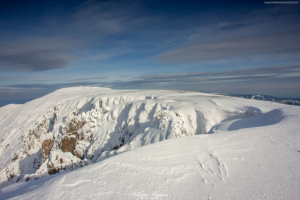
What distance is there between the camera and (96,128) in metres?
17.6

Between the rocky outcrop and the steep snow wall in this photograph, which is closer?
the steep snow wall

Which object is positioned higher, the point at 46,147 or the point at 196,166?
the point at 196,166

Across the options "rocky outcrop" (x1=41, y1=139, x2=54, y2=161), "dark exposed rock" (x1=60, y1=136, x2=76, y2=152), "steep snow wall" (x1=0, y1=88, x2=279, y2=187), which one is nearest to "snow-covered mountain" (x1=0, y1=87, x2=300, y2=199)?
"steep snow wall" (x1=0, y1=88, x2=279, y2=187)

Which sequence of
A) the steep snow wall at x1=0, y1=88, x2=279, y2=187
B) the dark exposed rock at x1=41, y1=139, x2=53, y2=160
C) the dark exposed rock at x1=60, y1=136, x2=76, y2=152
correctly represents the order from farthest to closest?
the dark exposed rock at x1=41, y1=139, x2=53, y2=160 → the dark exposed rock at x1=60, y1=136, x2=76, y2=152 → the steep snow wall at x1=0, y1=88, x2=279, y2=187

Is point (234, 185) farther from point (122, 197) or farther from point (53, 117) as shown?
point (53, 117)

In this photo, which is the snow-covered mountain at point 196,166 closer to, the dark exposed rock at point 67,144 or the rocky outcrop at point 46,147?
the dark exposed rock at point 67,144

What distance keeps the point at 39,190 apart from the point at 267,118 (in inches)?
471

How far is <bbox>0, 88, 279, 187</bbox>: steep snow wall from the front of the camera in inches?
457

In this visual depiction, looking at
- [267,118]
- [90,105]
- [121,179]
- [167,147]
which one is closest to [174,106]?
[267,118]

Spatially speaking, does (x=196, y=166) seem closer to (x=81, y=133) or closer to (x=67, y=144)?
(x=81, y=133)

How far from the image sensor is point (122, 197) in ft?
11.4

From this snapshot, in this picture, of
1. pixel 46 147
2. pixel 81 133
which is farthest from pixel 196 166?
pixel 46 147

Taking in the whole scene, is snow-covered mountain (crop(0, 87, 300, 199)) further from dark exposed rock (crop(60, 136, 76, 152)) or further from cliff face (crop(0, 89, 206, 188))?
dark exposed rock (crop(60, 136, 76, 152))

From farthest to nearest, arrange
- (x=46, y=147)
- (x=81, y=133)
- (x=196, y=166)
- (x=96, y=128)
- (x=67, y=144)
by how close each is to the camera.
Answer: (x=46, y=147), (x=67, y=144), (x=81, y=133), (x=96, y=128), (x=196, y=166)
